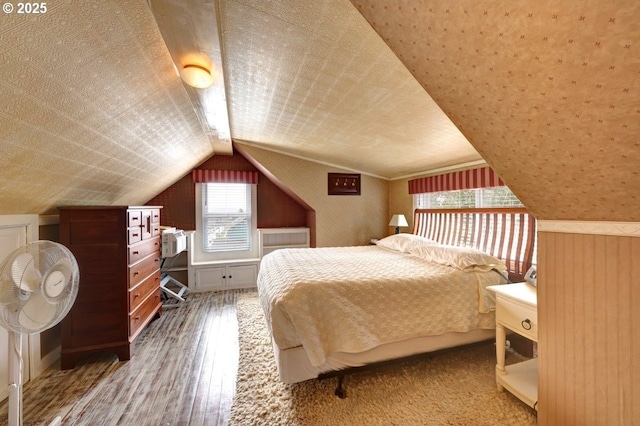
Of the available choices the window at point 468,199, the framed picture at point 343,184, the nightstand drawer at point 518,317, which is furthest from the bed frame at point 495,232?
the framed picture at point 343,184

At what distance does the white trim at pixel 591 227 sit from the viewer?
1037 mm

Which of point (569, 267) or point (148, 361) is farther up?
point (569, 267)

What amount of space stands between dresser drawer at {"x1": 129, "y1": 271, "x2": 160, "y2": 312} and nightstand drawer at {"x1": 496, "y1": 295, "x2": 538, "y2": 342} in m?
3.17

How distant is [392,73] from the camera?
5.48 feet

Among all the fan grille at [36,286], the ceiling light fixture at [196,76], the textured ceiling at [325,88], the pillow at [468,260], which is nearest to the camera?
the fan grille at [36,286]

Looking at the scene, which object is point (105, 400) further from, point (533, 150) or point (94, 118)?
point (533, 150)

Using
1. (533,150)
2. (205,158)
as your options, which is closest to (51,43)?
(533,150)

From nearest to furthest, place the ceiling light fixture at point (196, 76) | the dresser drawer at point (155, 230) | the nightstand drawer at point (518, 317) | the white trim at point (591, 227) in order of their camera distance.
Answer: the white trim at point (591, 227)
the nightstand drawer at point (518, 317)
the ceiling light fixture at point (196, 76)
the dresser drawer at point (155, 230)

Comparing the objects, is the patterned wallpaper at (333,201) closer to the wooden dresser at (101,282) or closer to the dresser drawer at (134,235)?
the dresser drawer at (134,235)

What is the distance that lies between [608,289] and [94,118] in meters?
2.92

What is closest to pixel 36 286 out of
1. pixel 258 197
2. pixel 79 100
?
pixel 79 100

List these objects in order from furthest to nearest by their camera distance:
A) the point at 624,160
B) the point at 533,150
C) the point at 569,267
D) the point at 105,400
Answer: the point at 105,400
the point at 569,267
the point at 533,150
the point at 624,160

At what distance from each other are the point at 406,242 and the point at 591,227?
2228mm

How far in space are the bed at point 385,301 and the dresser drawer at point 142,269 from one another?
130 cm
